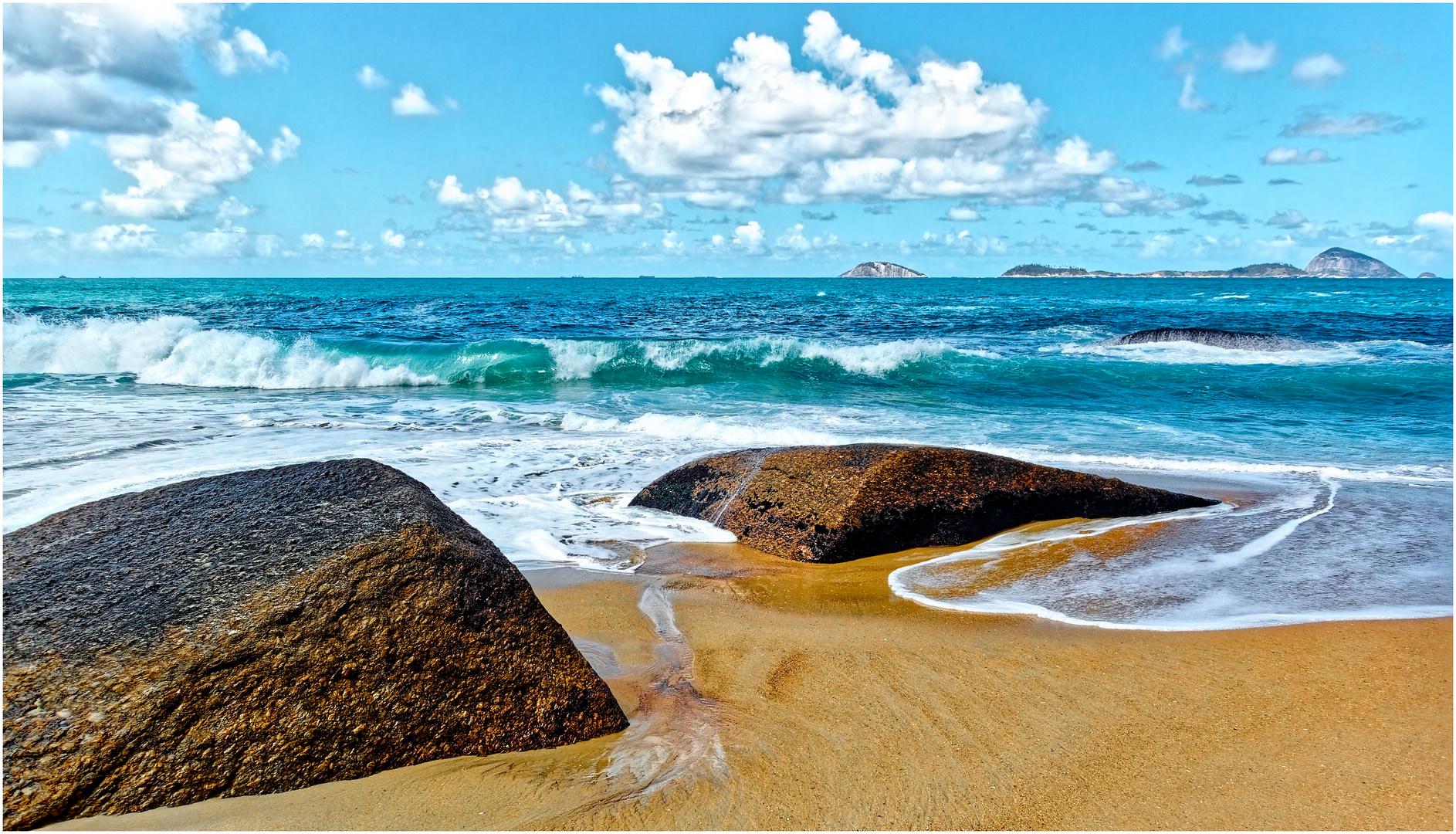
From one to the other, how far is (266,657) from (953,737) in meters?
2.64

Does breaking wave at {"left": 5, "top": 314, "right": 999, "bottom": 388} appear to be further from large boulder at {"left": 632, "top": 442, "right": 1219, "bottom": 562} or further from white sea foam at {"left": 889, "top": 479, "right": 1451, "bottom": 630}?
white sea foam at {"left": 889, "top": 479, "right": 1451, "bottom": 630}

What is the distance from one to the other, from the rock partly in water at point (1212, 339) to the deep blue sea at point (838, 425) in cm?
48

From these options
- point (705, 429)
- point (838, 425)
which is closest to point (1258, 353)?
point (838, 425)

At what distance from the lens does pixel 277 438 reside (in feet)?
34.9

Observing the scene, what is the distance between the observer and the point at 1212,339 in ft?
78.6

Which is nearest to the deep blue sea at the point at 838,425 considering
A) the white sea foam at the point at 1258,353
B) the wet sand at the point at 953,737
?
the white sea foam at the point at 1258,353

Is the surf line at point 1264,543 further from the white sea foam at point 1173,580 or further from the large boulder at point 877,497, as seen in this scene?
the large boulder at point 877,497

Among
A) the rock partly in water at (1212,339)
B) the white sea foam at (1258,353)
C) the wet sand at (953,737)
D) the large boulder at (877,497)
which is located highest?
the rock partly in water at (1212,339)

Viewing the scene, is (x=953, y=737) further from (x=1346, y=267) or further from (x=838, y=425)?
(x=1346, y=267)

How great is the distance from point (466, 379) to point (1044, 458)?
13.9m

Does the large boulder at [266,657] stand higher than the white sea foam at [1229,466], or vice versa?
the large boulder at [266,657]

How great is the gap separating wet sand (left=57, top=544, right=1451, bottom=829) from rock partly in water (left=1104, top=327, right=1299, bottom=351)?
21.9m

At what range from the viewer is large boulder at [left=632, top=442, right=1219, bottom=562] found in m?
6.11

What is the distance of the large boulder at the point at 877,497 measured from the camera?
20.0ft
